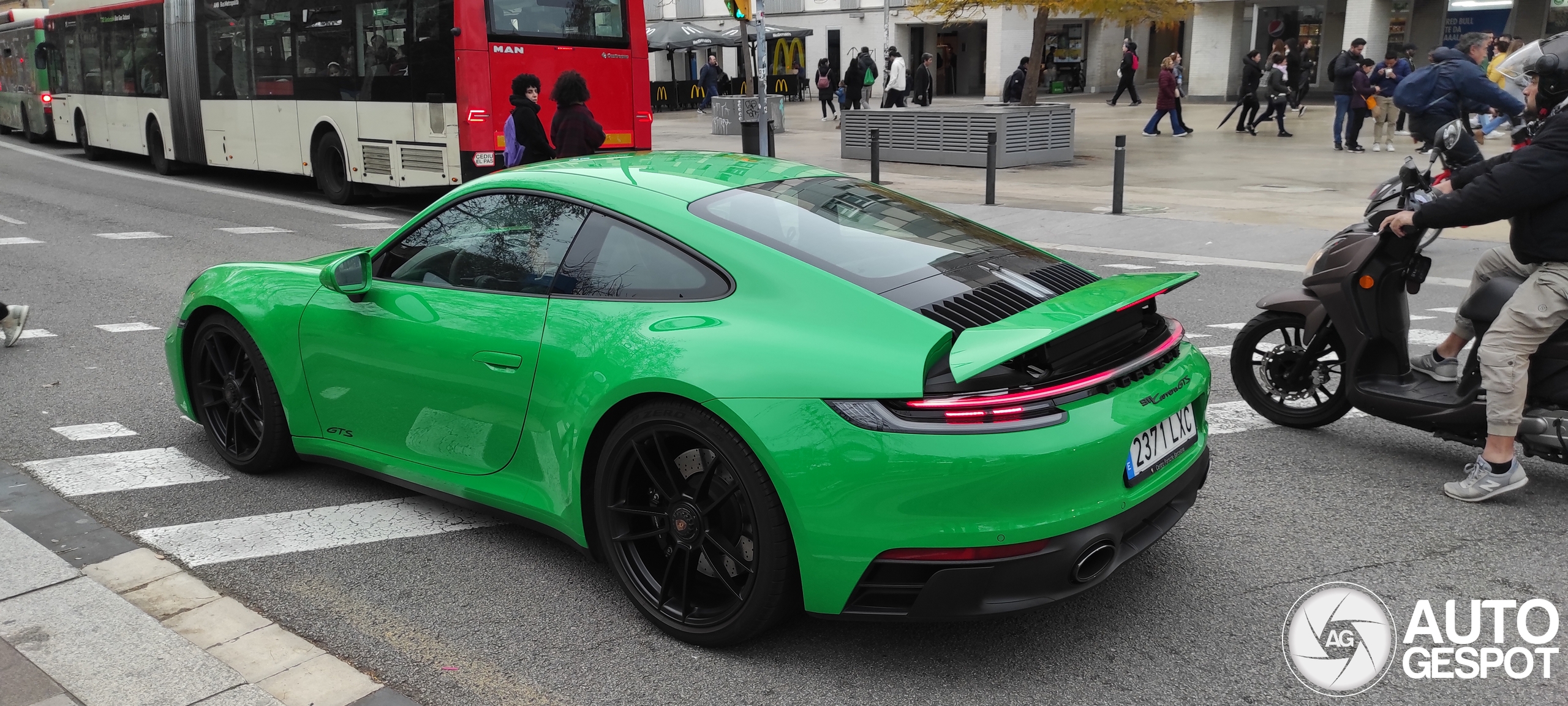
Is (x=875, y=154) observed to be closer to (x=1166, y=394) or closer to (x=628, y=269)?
(x=628, y=269)

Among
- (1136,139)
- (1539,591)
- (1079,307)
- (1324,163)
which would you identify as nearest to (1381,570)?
(1539,591)

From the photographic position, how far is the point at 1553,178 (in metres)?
4.35

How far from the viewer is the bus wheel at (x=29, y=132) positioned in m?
28.4

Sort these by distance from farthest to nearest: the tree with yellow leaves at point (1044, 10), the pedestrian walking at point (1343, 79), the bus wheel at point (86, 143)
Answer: the bus wheel at point (86, 143), the tree with yellow leaves at point (1044, 10), the pedestrian walking at point (1343, 79)

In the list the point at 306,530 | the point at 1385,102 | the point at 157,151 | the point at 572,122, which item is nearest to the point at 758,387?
the point at 306,530

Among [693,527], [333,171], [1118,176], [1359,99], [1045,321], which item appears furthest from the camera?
[1359,99]

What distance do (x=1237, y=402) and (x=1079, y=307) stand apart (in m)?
3.12

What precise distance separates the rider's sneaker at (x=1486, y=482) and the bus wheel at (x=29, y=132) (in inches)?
1215

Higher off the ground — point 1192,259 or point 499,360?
point 499,360

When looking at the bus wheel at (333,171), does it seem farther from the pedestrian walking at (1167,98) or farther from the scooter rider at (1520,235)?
the pedestrian walking at (1167,98)

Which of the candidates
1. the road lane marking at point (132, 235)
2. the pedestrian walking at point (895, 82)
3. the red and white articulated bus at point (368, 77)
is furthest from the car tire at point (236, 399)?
the pedestrian walking at point (895, 82)

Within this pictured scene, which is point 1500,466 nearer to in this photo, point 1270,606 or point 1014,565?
point 1270,606

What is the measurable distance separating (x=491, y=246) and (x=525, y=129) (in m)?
7.35

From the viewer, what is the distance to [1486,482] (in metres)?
4.69
